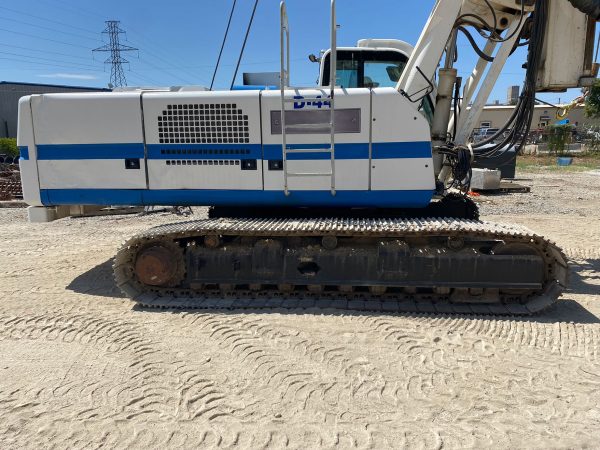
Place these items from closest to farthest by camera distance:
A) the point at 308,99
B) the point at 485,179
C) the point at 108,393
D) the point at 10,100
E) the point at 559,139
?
1. the point at 108,393
2. the point at 308,99
3. the point at 485,179
4. the point at 559,139
5. the point at 10,100

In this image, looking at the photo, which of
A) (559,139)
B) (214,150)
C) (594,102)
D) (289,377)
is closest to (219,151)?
(214,150)

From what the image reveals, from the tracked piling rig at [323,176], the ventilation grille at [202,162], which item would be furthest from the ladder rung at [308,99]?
the ventilation grille at [202,162]

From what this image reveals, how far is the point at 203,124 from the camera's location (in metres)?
4.98

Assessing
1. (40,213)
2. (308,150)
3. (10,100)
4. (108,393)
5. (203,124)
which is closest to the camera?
(108,393)

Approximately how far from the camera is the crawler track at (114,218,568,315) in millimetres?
4605

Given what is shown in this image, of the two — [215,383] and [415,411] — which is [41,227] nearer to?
[215,383]

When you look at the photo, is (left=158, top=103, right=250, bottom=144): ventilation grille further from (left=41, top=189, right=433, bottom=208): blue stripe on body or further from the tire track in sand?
the tire track in sand

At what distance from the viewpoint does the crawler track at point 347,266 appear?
4.61 meters

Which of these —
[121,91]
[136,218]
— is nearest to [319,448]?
[121,91]

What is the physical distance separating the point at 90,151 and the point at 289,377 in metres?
3.34

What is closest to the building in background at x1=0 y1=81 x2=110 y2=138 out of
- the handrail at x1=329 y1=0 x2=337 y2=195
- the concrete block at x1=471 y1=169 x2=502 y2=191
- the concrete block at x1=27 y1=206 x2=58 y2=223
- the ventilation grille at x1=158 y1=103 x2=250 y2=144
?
the concrete block at x1=471 y1=169 x2=502 y2=191

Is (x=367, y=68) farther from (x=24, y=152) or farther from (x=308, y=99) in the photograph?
(x=24, y=152)

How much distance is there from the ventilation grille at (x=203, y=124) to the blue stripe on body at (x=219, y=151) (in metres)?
0.06

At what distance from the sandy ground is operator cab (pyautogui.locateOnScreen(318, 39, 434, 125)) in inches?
108
